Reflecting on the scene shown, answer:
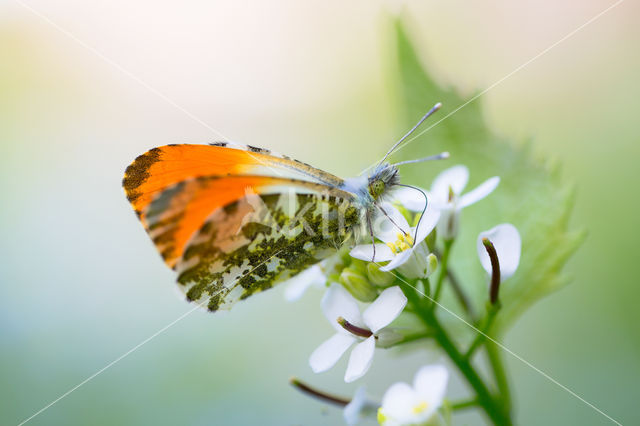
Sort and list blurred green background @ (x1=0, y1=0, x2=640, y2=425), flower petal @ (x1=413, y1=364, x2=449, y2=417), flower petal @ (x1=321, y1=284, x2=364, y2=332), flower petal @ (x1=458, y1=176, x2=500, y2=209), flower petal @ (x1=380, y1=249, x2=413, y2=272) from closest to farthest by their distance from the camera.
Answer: flower petal @ (x1=413, y1=364, x2=449, y2=417), flower petal @ (x1=380, y1=249, x2=413, y2=272), flower petal @ (x1=321, y1=284, x2=364, y2=332), flower petal @ (x1=458, y1=176, x2=500, y2=209), blurred green background @ (x1=0, y1=0, x2=640, y2=425)

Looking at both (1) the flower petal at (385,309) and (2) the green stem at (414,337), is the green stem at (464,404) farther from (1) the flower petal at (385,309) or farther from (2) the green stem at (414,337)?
(1) the flower petal at (385,309)

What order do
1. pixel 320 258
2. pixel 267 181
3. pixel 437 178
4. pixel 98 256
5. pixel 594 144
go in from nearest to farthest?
pixel 267 181 → pixel 320 258 → pixel 437 178 → pixel 594 144 → pixel 98 256

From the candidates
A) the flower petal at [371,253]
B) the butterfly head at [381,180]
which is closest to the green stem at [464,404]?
the flower petal at [371,253]

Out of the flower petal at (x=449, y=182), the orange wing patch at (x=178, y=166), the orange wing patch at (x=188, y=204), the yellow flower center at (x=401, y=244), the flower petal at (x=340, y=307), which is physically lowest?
the flower petal at (x=340, y=307)

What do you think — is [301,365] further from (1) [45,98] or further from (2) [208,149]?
(1) [45,98]

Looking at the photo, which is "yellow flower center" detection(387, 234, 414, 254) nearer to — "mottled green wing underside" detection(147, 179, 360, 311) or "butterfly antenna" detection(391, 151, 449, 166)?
"mottled green wing underside" detection(147, 179, 360, 311)

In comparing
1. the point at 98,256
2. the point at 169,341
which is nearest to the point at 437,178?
the point at 169,341

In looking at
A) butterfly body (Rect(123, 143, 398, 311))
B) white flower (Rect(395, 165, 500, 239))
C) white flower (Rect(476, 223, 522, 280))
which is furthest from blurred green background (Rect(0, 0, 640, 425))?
white flower (Rect(476, 223, 522, 280))
